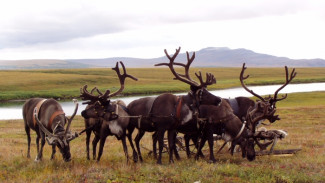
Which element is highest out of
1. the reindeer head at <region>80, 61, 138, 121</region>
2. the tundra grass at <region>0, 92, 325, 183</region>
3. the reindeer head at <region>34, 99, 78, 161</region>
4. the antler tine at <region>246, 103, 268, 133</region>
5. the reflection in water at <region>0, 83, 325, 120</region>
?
the reindeer head at <region>80, 61, 138, 121</region>

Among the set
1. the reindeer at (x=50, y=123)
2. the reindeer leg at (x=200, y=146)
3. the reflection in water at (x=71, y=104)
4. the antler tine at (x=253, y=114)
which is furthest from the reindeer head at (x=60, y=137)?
the reflection in water at (x=71, y=104)

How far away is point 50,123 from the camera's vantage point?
1149 centimetres

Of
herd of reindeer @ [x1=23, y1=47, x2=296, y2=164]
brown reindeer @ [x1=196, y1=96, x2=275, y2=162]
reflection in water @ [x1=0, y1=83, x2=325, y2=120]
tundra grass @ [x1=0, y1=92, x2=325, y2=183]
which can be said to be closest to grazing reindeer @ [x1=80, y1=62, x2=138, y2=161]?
herd of reindeer @ [x1=23, y1=47, x2=296, y2=164]

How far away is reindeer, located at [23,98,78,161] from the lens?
10742mm

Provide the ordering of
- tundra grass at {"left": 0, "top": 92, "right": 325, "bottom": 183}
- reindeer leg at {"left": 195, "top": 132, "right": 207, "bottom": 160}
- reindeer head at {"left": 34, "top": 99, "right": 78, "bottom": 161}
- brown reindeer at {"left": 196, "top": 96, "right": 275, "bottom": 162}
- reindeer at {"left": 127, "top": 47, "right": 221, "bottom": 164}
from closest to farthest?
tundra grass at {"left": 0, "top": 92, "right": 325, "bottom": 183} < reindeer head at {"left": 34, "top": 99, "right": 78, "bottom": 161} < reindeer at {"left": 127, "top": 47, "right": 221, "bottom": 164} < brown reindeer at {"left": 196, "top": 96, "right": 275, "bottom": 162} < reindeer leg at {"left": 195, "top": 132, "right": 207, "bottom": 160}

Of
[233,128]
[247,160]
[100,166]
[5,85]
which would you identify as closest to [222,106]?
[233,128]

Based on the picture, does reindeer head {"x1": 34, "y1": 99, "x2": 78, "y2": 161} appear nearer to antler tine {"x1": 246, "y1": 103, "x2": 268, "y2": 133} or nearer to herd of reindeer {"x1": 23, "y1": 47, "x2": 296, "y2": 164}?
herd of reindeer {"x1": 23, "y1": 47, "x2": 296, "y2": 164}

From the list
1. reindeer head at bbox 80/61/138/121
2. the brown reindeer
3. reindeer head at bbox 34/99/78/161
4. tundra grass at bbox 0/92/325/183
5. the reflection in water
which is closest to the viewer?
tundra grass at bbox 0/92/325/183

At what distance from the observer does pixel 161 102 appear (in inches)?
464

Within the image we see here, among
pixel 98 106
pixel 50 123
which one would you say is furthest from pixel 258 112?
pixel 50 123

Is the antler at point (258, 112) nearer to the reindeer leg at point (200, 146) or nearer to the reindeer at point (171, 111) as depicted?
the reindeer at point (171, 111)

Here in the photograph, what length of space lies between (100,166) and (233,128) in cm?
463

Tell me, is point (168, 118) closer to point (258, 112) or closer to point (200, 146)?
point (200, 146)

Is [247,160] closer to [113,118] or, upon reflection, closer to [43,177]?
[113,118]
